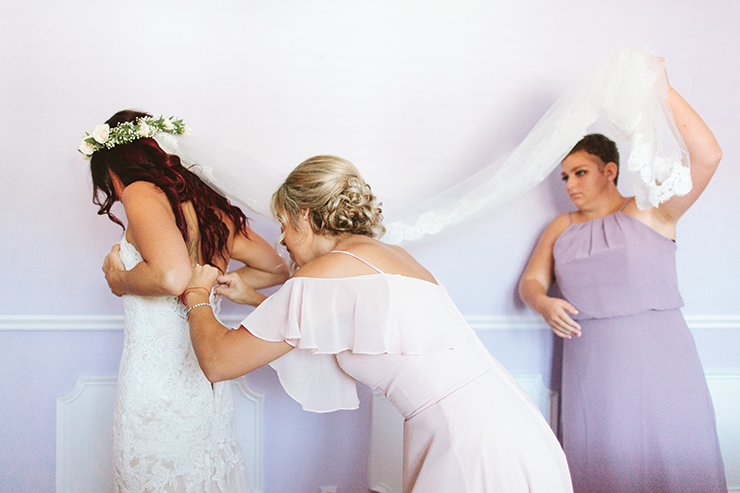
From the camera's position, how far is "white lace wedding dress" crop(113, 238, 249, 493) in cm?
137

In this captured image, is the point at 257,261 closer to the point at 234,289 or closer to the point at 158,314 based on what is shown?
the point at 234,289

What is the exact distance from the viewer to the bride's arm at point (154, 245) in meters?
1.26

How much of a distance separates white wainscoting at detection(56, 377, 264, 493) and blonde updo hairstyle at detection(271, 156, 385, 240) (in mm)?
1111

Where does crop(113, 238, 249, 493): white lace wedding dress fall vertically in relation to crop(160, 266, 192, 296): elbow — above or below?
below

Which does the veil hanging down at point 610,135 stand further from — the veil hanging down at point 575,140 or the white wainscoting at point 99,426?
the white wainscoting at point 99,426

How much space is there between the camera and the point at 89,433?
6.70ft

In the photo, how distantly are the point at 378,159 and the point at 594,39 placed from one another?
4.07 feet

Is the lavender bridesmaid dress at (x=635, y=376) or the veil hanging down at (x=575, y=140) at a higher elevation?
the veil hanging down at (x=575, y=140)

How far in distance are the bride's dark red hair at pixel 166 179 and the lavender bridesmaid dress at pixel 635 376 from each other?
1.45 metres

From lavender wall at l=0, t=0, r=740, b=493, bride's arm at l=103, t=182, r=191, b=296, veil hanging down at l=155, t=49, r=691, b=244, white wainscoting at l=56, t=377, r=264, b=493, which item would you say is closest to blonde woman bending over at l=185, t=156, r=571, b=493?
bride's arm at l=103, t=182, r=191, b=296

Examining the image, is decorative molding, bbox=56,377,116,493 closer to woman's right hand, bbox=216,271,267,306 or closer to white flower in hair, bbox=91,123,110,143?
woman's right hand, bbox=216,271,267,306

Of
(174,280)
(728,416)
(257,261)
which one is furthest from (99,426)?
(728,416)

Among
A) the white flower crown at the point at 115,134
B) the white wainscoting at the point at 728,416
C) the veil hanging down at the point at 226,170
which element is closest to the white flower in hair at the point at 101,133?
the white flower crown at the point at 115,134

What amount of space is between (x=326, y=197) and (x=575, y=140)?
1.02m
